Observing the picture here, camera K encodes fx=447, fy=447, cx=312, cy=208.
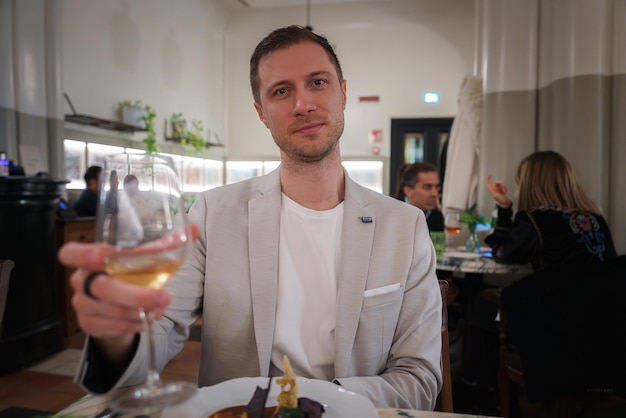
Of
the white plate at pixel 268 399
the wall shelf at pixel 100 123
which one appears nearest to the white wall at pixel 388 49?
the wall shelf at pixel 100 123

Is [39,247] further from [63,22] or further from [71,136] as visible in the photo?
[63,22]

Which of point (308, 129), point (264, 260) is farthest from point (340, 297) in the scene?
point (308, 129)

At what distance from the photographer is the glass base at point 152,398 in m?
0.56

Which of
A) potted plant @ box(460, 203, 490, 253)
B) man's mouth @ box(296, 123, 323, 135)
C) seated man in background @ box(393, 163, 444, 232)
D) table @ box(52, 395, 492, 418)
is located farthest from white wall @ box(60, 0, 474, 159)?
table @ box(52, 395, 492, 418)

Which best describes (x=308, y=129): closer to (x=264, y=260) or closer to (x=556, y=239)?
(x=264, y=260)

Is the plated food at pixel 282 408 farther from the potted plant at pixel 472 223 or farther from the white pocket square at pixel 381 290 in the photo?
the potted plant at pixel 472 223

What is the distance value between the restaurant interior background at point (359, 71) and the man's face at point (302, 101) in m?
3.32

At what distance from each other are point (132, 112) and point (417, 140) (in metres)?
5.35

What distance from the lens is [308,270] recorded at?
1.39 metres

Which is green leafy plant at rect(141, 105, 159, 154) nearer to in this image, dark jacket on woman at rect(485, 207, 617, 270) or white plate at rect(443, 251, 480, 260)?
white plate at rect(443, 251, 480, 260)

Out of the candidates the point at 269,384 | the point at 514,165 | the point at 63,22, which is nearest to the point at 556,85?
the point at 514,165

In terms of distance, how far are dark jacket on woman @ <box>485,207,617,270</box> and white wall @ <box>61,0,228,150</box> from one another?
5188 mm

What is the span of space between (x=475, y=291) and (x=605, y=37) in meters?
2.44

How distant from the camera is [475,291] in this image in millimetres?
3682
